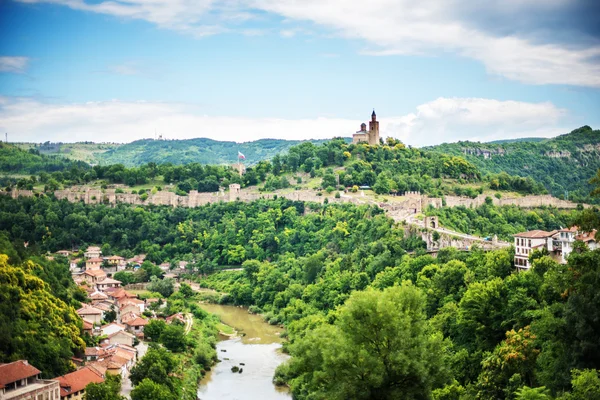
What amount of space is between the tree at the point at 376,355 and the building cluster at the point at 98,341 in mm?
10891

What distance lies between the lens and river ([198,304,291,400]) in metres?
39.3

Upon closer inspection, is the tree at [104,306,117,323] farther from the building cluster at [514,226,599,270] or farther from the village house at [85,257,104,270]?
the building cluster at [514,226,599,270]

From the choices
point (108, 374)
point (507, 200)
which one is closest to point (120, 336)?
point (108, 374)

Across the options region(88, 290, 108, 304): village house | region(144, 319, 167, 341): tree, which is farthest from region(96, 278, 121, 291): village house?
region(144, 319, 167, 341): tree

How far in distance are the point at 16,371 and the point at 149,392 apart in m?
5.12

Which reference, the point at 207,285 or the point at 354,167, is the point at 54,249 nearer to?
the point at 207,285

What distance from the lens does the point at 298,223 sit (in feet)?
242

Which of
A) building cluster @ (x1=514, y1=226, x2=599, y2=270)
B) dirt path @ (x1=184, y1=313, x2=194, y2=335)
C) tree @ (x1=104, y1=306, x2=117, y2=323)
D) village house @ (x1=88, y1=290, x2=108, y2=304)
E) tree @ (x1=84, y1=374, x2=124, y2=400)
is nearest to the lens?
tree @ (x1=84, y1=374, x2=124, y2=400)

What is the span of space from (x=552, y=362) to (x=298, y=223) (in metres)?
47.7

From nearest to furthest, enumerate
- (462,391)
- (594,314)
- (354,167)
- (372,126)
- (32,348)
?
(594,314)
(462,391)
(32,348)
(354,167)
(372,126)

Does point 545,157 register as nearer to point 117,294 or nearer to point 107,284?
point 107,284

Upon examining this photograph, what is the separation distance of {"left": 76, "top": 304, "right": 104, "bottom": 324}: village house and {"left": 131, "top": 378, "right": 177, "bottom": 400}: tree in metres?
11.0

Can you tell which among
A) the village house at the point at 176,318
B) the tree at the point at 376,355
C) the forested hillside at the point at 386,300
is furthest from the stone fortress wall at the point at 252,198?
the tree at the point at 376,355

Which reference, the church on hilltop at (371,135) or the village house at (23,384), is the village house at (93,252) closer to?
the church on hilltop at (371,135)
